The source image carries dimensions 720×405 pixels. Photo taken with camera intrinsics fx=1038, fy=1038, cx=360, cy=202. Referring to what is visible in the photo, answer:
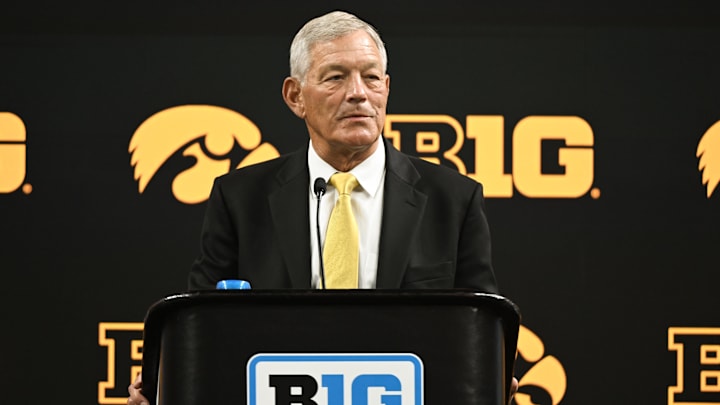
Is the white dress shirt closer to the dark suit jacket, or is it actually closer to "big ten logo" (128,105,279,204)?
the dark suit jacket

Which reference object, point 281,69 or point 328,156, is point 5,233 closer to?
point 281,69

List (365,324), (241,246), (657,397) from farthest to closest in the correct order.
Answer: (657,397), (241,246), (365,324)

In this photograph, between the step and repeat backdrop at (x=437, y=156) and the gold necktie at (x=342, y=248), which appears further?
the step and repeat backdrop at (x=437, y=156)

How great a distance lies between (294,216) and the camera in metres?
1.99

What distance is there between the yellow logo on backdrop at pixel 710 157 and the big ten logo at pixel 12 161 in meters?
2.12

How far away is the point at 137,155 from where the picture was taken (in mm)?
3289

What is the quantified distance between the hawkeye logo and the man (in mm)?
1168

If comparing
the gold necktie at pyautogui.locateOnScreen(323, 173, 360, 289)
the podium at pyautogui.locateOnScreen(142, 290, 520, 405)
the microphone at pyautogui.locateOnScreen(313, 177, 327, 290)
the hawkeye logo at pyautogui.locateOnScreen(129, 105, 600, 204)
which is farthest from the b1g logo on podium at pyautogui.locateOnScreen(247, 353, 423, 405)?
the hawkeye logo at pyautogui.locateOnScreen(129, 105, 600, 204)

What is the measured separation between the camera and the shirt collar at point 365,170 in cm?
204

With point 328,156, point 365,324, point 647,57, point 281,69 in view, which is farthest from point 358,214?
point 647,57

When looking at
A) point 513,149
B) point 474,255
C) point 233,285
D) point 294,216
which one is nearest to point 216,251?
point 294,216

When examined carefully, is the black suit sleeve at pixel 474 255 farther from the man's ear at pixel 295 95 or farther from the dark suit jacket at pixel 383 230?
the man's ear at pixel 295 95

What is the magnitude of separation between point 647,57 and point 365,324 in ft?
7.36

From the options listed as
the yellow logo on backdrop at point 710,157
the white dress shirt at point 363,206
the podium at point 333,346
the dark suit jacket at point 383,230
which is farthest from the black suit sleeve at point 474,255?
the yellow logo on backdrop at point 710,157
